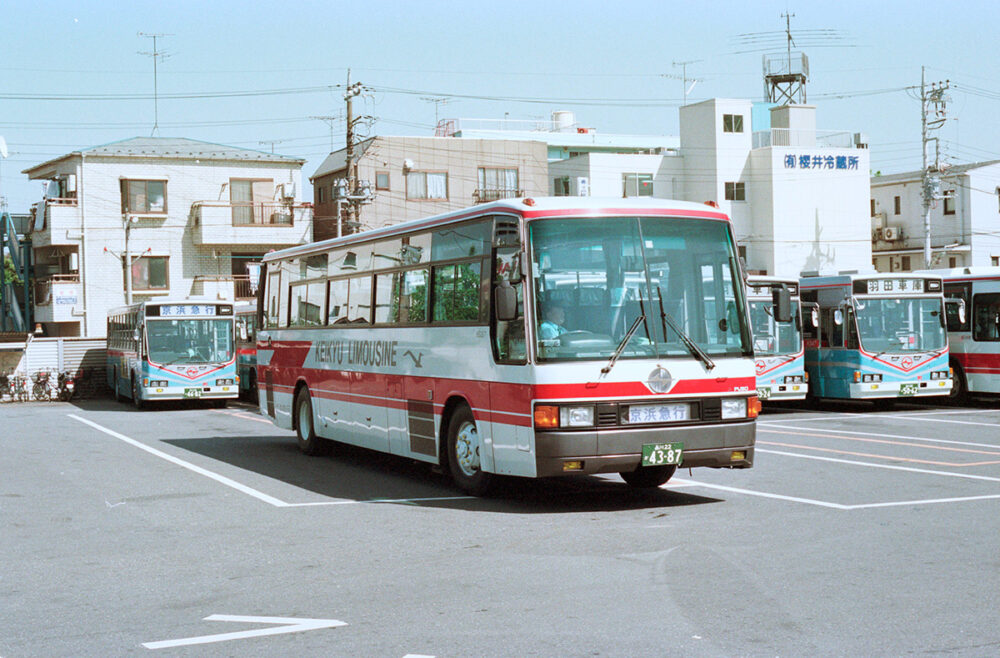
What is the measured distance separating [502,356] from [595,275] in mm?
1255

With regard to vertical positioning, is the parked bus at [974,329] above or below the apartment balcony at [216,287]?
below

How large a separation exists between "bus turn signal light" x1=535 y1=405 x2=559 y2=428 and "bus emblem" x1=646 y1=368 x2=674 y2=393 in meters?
0.95

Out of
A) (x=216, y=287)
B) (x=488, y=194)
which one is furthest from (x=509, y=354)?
(x=488, y=194)

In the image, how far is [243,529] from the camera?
1101 cm

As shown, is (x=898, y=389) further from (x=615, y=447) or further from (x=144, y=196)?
(x=144, y=196)

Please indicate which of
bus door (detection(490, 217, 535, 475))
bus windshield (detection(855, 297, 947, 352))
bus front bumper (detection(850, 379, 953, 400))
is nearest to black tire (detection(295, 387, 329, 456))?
bus door (detection(490, 217, 535, 475))

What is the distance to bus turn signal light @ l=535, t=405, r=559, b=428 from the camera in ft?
36.9

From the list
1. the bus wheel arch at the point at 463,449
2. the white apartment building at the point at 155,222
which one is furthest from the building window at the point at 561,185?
the bus wheel arch at the point at 463,449

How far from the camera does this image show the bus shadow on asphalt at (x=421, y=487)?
12391 millimetres

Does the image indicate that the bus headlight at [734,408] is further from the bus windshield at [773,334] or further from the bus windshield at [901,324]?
the bus windshield at [901,324]

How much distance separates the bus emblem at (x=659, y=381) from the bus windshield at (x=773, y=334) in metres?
15.0

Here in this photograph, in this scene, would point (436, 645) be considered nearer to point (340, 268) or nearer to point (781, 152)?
point (340, 268)

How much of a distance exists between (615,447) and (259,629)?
5004mm

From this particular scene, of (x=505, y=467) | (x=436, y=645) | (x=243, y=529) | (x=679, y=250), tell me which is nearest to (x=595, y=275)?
(x=679, y=250)
